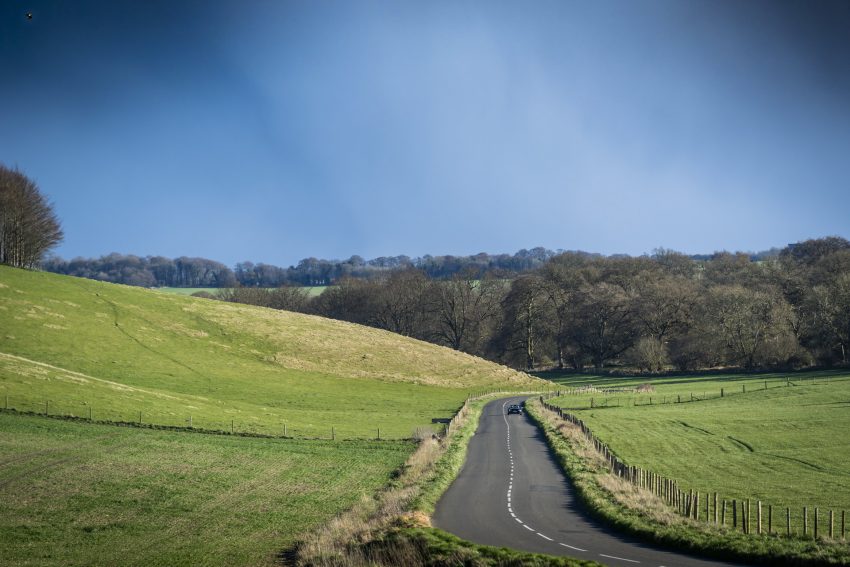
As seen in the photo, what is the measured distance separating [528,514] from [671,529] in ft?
19.5

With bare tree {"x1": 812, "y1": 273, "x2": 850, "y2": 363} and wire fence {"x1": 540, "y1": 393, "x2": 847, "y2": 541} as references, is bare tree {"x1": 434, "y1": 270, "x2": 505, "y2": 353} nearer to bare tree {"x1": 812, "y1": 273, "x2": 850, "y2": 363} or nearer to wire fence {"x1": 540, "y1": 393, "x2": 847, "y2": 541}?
bare tree {"x1": 812, "y1": 273, "x2": 850, "y2": 363}

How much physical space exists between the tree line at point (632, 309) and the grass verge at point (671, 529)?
79.3 m

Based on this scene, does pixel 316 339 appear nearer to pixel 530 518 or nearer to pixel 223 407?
pixel 223 407

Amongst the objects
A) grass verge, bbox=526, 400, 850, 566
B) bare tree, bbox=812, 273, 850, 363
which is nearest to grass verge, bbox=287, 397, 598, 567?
grass verge, bbox=526, 400, 850, 566

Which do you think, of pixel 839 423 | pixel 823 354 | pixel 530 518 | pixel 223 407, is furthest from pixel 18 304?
pixel 823 354

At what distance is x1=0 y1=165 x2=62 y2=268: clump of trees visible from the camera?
99875 mm

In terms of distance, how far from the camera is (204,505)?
31.4m

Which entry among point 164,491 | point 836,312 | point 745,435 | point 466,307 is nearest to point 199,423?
point 164,491

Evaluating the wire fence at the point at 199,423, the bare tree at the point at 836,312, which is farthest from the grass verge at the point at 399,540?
the bare tree at the point at 836,312

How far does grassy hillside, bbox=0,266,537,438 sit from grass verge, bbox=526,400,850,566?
2447cm

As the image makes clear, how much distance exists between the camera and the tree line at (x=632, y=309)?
105438 mm

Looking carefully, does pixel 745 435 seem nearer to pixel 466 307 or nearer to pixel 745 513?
pixel 745 513

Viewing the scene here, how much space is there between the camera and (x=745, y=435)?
49312 millimetres

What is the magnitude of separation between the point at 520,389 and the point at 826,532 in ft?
246
